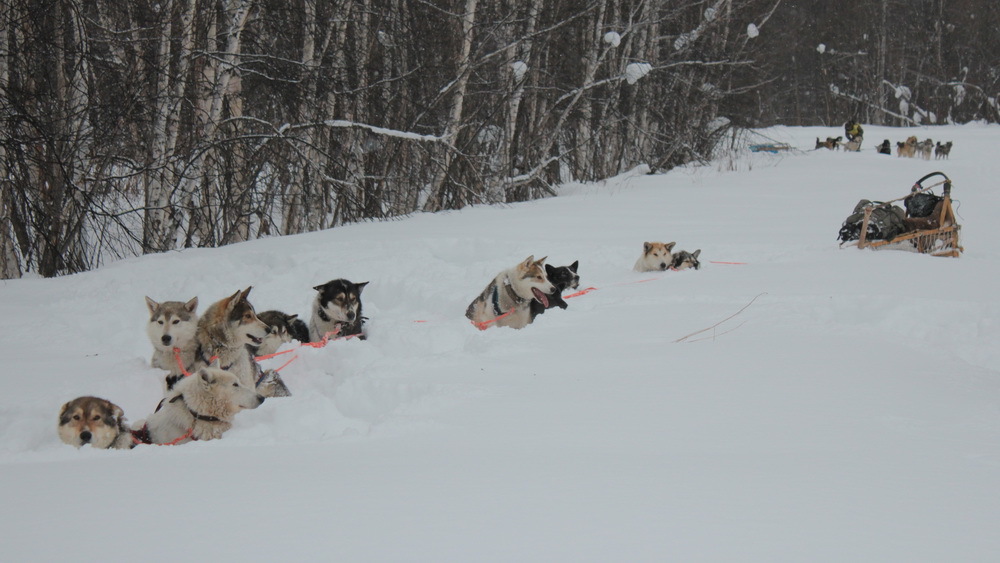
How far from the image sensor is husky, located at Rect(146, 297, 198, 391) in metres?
4.40

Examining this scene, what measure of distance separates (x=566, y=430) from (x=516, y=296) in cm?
353

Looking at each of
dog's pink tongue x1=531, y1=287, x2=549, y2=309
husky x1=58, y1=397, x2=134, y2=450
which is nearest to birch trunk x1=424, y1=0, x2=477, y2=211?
dog's pink tongue x1=531, y1=287, x2=549, y2=309

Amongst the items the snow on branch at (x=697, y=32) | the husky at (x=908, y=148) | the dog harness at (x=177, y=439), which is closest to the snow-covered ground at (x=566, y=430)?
the dog harness at (x=177, y=439)

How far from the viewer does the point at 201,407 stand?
3.63m

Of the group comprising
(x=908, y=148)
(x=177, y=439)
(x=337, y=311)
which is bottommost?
(x=177, y=439)

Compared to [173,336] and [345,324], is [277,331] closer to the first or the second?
[345,324]

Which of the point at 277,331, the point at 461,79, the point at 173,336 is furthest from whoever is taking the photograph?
the point at 461,79

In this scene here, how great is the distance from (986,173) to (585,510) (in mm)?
20646

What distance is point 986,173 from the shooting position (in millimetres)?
18422

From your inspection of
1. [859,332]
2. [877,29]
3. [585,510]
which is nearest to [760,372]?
[859,332]

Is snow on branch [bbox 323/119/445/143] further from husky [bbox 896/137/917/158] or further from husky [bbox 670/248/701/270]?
husky [bbox 896/137/917/158]

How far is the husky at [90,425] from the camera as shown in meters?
3.37

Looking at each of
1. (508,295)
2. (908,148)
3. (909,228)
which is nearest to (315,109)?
(508,295)

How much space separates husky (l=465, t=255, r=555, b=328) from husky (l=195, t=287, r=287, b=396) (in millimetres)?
2215
